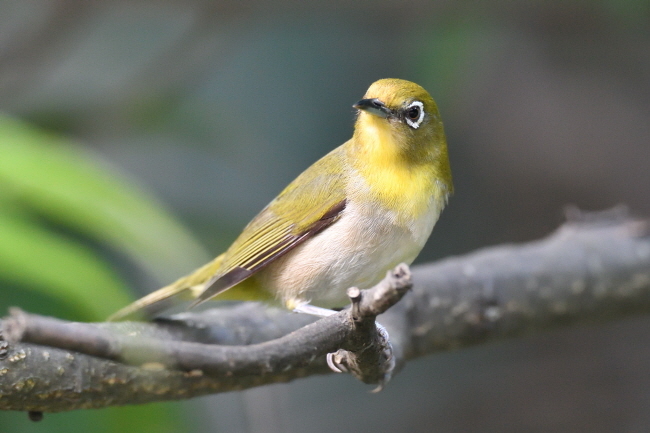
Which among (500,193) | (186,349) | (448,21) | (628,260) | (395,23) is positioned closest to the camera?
(186,349)

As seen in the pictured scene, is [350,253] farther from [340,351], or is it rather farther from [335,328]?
[335,328]

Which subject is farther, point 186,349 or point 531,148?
point 531,148

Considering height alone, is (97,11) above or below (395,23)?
below

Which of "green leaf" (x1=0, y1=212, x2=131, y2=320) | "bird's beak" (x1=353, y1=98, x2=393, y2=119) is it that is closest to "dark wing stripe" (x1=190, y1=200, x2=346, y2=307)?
"bird's beak" (x1=353, y1=98, x2=393, y2=119)

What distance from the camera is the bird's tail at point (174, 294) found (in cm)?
326

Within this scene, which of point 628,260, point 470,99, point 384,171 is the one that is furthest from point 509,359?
point 384,171

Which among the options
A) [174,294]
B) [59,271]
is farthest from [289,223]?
[59,271]

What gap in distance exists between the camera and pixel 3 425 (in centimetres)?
310

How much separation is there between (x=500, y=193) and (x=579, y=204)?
757 mm

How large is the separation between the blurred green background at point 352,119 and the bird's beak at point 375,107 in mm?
1777

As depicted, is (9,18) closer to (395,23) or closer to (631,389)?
(395,23)

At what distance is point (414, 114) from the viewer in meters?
3.08

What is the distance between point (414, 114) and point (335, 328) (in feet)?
4.38

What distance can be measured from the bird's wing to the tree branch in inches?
10.1
